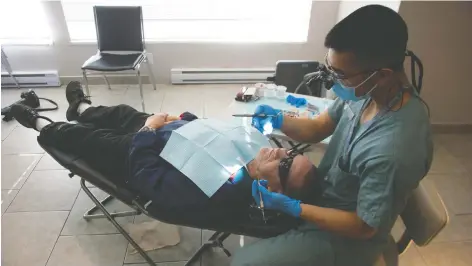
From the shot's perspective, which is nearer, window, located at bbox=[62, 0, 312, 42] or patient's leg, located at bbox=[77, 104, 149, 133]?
patient's leg, located at bbox=[77, 104, 149, 133]

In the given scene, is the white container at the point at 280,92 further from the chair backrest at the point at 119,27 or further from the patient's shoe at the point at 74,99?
the chair backrest at the point at 119,27

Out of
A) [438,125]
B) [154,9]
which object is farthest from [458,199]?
[154,9]

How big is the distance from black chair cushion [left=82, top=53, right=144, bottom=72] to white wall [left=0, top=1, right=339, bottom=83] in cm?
48

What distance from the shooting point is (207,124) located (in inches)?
65.5

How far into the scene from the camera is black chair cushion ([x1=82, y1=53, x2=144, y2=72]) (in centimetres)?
275

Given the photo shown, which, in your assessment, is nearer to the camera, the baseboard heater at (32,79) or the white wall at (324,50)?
the white wall at (324,50)

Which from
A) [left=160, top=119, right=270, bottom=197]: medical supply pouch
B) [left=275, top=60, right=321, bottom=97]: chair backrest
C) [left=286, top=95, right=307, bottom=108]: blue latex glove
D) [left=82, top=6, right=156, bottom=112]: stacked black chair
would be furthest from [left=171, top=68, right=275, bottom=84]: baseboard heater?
[left=160, top=119, right=270, bottom=197]: medical supply pouch

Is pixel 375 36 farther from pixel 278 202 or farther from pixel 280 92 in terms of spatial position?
pixel 280 92

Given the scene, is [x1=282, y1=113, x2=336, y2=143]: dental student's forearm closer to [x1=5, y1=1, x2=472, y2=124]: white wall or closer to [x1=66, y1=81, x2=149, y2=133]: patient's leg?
[x1=66, y1=81, x2=149, y2=133]: patient's leg

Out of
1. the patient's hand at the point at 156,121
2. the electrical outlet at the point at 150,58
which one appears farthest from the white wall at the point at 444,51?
the electrical outlet at the point at 150,58

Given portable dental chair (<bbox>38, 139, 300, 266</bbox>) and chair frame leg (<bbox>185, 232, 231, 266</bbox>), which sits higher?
portable dental chair (<bbox>38, 139, 300, 266</bbox>)

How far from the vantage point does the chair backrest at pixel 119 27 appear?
299 centimetres

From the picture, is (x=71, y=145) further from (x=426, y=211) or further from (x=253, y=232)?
(x=426, y=211)

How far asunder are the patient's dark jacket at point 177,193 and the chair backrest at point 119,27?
1873mm
